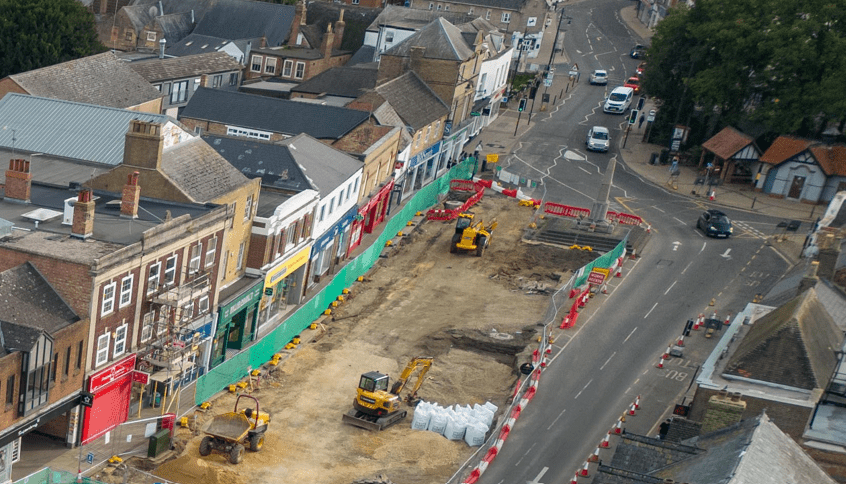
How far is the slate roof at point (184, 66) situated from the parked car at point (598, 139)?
106ft

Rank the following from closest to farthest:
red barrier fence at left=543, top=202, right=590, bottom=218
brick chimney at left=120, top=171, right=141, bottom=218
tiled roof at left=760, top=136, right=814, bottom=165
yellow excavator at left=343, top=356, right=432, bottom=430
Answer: brick chimney at left=120, top=171, right=141, bottom=218
yellow excavator at left=343, top=356, right=432, bottom=430
red barrier fence at left=543, top=202, right=590, bottom=218
tiled roof at left=760, top=136, right=814, bottom=165

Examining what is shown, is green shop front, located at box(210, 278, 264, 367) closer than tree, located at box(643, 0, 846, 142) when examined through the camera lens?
Yes

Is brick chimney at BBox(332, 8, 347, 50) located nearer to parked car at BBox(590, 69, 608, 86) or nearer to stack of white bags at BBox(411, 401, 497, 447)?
parked car at BBox(590, 69, 608, 86)

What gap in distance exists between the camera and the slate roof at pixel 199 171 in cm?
5669

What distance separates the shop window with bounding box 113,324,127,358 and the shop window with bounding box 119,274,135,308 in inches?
40.2

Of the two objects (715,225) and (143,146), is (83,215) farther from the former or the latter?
(715,225)

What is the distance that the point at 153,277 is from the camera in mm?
50750

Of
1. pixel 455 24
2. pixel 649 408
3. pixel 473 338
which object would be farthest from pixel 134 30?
pixel 649 408

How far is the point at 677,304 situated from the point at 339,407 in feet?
89.5

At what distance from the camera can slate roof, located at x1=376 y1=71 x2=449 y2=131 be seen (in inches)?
3548

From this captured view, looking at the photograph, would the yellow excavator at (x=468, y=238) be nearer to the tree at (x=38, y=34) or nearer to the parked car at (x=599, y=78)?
Result: the tree at (x=38, y=34)

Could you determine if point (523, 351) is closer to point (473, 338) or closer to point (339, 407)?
point (473, 338)

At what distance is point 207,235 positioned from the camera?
5453 centimetres

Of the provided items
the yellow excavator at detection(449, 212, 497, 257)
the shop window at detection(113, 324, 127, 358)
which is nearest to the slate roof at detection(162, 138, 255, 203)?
the shop window at detection(113, 324, 127, 358)
